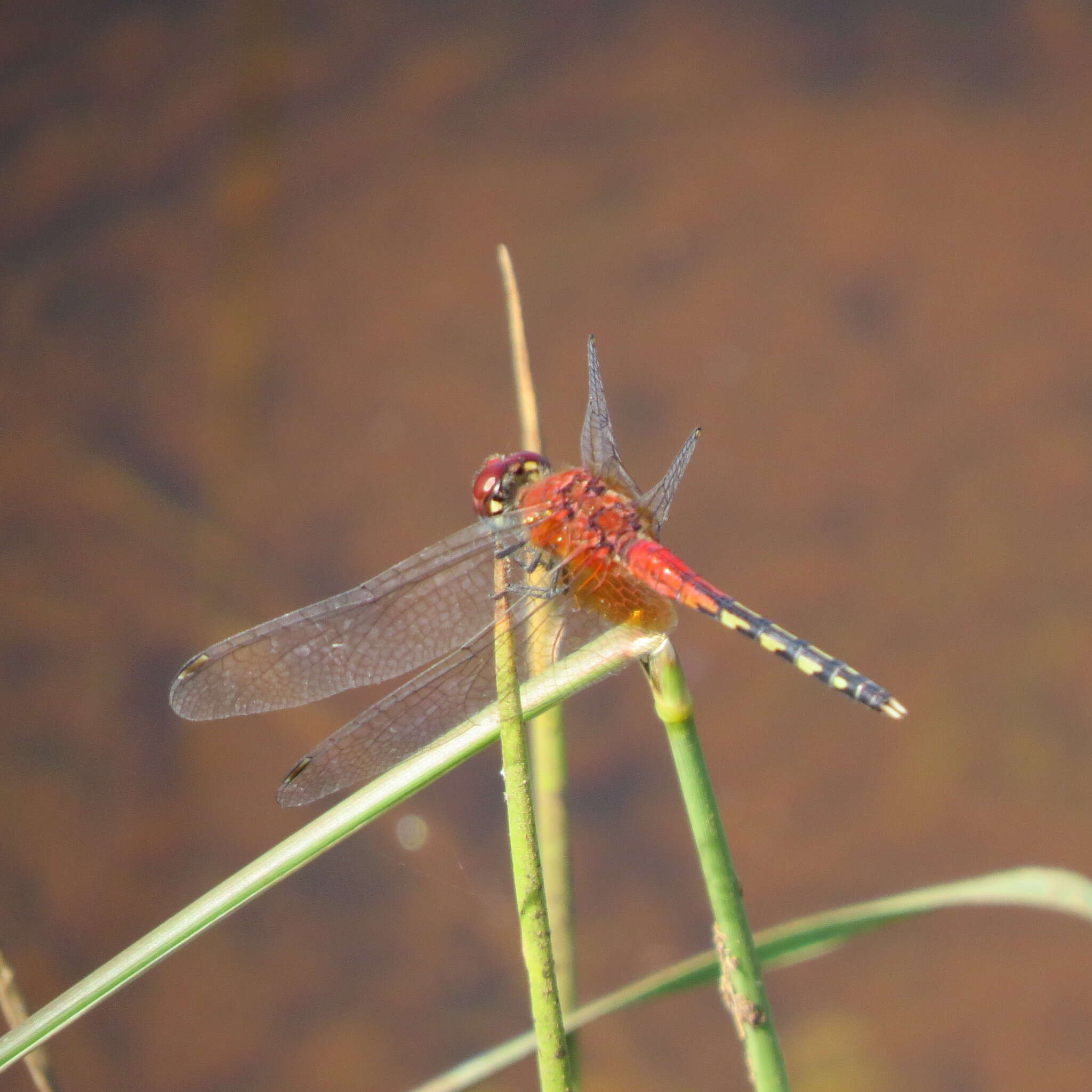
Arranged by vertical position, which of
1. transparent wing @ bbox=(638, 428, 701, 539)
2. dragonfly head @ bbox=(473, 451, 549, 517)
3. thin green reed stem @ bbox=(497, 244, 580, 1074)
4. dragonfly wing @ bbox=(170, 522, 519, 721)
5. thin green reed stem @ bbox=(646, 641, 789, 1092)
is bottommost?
thin green reed stem @ bbox=(646, 641, 789, 1092)

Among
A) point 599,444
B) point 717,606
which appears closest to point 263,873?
point 717,606

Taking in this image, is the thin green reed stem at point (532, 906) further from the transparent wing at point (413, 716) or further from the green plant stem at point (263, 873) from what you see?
the transparent wing at point (413, 716)

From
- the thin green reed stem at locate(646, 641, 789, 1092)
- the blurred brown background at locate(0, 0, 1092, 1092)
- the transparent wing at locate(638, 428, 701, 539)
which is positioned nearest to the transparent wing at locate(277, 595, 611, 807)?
the transparent wing at locate(638, 428, 701, 539)

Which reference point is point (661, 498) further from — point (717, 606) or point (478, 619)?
point (478, 619)

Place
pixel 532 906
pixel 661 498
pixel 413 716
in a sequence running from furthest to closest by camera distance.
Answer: pixel 661 498, pixel 413 716, pixel 532 906

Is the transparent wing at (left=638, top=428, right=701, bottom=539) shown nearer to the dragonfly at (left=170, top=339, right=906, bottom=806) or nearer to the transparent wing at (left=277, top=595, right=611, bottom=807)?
the dragonfly at (left=170, top=339, right=906, bottom=806)

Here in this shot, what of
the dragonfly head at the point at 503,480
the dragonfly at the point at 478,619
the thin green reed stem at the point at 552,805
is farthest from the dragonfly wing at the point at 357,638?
the thin green reed stem at the point at 552,805
